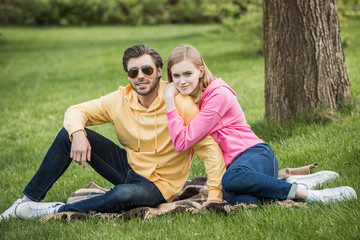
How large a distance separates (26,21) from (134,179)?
106 feet

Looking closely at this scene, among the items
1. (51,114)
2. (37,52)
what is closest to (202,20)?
(37,52)

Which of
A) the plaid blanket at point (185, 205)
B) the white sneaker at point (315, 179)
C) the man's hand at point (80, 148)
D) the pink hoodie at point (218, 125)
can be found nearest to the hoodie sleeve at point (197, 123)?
the pink hoodie at point (218, 125)

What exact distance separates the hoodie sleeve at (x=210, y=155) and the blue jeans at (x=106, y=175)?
46 cm

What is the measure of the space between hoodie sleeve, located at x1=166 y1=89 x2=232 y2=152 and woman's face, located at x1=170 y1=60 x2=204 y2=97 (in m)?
0.18

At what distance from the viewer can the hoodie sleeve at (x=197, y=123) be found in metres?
3.27

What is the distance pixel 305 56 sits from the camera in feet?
15.4

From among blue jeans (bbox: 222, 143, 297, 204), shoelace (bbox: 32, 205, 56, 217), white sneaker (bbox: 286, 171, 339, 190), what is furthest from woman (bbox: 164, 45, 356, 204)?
shoelace (bbox: 32, 205, 56, 217)

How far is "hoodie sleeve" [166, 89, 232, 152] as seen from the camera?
3.27 metres

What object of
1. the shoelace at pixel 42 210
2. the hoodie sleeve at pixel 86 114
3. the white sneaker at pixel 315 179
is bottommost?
the shoelace at pixel 42 210

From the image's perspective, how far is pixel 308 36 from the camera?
467 cm

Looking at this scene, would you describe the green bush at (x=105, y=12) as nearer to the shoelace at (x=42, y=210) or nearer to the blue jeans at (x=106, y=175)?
the blue jeans at (x=106, y=175)

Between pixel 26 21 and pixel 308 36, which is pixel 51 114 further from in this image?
Answer: pixel 26 21

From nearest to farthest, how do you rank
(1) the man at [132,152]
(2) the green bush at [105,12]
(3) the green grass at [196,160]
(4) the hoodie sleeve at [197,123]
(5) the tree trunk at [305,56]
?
(3) the green grass at [196,160] → (4) the hoodie sleeve at [197,123] → (1) the man at [132,152] → (5) the tree trunk at [305,56] → (2) the green bush at [105,12]

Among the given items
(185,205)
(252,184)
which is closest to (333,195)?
(252,184)
